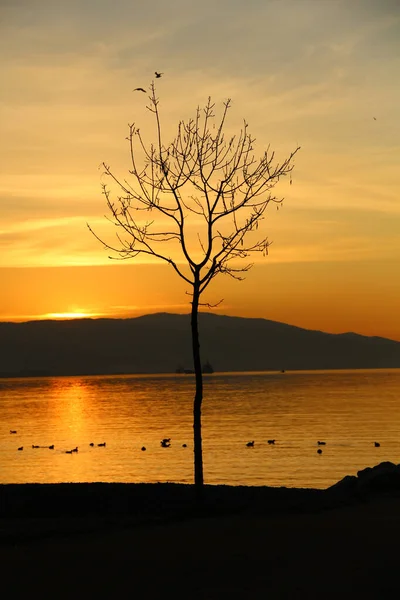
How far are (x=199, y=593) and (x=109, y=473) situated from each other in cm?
4677

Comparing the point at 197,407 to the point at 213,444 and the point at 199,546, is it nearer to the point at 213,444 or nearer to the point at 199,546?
the point at 199,546

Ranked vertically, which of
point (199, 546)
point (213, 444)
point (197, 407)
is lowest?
point (213, 444)

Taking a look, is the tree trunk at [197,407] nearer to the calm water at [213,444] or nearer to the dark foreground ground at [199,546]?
the dark foreground ground at [199,546]

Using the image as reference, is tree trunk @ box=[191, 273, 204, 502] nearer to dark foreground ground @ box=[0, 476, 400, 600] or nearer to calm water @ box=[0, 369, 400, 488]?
dark foreground ground @ box=[0, 476, 400, 600]

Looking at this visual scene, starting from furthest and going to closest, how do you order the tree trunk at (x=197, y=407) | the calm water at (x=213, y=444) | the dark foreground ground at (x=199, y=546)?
the calm water at (x=213, y=444), the tree trunk at (x=197, y=407), the dark foreground ground at (x=199, y=546)

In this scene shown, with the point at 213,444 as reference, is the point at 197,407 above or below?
above

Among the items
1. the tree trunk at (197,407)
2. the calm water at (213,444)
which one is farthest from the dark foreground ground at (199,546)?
the calm water at (213,444)

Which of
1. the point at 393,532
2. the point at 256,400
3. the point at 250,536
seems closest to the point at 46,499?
the point at 250,536

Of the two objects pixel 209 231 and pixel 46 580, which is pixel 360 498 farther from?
pixel 46 580

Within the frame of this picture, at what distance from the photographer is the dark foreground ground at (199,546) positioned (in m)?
11.9

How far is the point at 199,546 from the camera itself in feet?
46.0

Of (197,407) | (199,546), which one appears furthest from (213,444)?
(199,546)

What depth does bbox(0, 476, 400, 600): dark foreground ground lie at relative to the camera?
11.9 m

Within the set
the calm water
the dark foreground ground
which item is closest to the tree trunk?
the dark foreground ground
